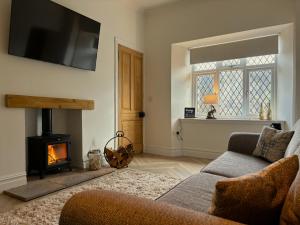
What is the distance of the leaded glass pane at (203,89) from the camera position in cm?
450

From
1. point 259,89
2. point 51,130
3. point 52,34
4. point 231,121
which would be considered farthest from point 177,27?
point 51,130

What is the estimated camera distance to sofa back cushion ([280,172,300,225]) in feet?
2.18

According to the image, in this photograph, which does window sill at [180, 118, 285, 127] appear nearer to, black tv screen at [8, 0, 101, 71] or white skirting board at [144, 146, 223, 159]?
white skirting board at [144, 146, 223, 159]

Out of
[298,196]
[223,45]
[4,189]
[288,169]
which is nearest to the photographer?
[298,196]

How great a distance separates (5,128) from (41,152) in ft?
1.71

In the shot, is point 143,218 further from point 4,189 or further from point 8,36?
point 8,36

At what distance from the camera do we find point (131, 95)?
14.6 ft

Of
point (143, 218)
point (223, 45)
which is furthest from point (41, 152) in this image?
point (223, 45)

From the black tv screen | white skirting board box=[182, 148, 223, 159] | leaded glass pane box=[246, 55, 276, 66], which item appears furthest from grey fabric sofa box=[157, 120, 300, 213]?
the black tv screen

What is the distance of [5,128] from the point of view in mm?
2477

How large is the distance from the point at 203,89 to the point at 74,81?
2601 mm

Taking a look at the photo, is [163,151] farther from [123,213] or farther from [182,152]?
[123,213]

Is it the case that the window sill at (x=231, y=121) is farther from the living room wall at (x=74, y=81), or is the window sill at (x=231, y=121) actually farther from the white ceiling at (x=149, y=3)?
the white ceiling at (x=149, y=3)

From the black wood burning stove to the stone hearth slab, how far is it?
191 mm
